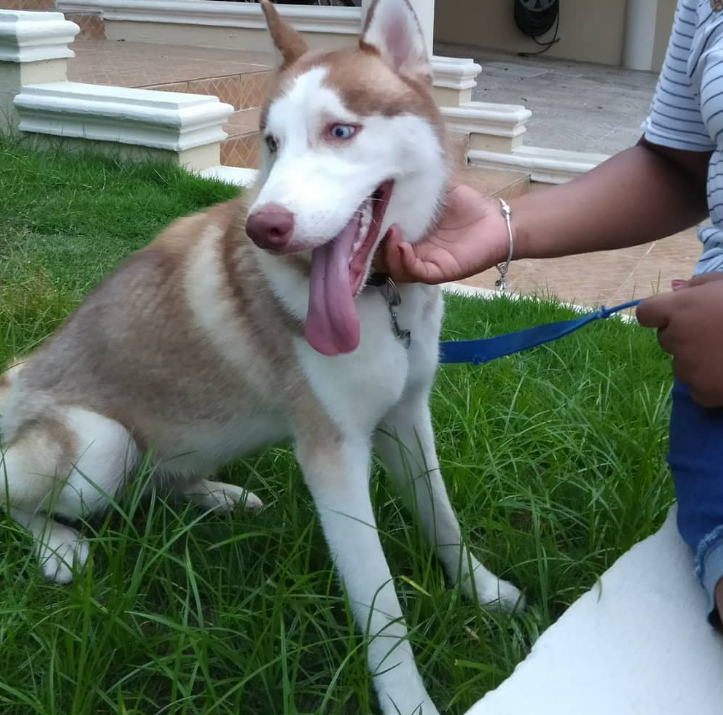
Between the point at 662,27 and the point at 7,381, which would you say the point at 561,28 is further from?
the point at 7,381

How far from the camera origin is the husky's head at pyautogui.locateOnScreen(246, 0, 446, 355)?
1392 millimetres

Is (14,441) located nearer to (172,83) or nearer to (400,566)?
(400,566)

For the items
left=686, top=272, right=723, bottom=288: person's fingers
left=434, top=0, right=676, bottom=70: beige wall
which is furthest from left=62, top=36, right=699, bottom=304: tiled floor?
left=686, top=272, right=723, bottom=288: person's fingers

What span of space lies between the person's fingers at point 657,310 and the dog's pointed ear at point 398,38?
0.75 metres

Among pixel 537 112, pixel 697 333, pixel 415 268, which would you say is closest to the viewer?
pixel 697 333

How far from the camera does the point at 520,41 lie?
11406 mm

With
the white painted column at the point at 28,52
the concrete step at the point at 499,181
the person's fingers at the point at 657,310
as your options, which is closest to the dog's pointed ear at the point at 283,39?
the person's fingers at the point at 657,310

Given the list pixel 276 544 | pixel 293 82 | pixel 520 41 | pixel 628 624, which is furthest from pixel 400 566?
pixel 520 41

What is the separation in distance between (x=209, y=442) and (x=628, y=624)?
41.7 inches

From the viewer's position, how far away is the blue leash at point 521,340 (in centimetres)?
177

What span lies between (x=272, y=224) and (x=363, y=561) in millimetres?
691

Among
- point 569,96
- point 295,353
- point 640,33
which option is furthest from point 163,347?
point 640,33

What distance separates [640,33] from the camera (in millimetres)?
10648

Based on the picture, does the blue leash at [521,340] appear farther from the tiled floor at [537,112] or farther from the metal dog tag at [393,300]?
the tiled floor at [537,112]
